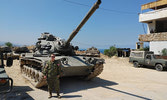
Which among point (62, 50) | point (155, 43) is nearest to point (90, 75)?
point (62, 50)

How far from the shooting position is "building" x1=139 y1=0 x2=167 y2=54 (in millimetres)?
19761

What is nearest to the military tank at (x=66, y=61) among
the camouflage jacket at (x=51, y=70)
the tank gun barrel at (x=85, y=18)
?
the tank gun barrel at (x=85, y=18)

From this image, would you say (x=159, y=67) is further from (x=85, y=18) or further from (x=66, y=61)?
(x=85, y=18)

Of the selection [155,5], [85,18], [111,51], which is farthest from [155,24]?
[85,18]

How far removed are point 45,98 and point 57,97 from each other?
449 mm

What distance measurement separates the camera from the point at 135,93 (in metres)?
6.68

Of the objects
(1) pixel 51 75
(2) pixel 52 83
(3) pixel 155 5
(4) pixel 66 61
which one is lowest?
(2) pixel 52 83

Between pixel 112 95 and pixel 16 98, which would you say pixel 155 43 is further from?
pixel 16 98

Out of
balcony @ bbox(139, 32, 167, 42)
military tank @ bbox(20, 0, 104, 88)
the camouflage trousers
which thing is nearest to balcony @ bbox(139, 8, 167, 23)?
balcony @ bbox(139, 32, 167, 42)

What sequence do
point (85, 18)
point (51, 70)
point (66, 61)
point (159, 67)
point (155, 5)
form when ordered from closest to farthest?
1. point (51, 70)
2. point (85, 18)
3. point (66, 61)
4. point (159, 67)
5. point (155, 5)

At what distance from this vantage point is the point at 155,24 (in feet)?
72.0

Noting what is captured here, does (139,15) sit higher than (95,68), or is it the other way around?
(139,15)

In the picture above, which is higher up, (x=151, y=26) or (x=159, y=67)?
(x=151, y=26)

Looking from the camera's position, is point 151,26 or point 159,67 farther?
point 151,26
